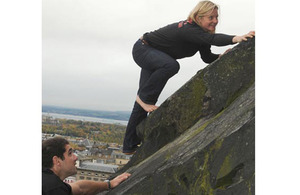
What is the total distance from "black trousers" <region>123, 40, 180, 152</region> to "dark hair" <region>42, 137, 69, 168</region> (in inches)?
82.8

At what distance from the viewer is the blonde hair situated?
20.5 feet

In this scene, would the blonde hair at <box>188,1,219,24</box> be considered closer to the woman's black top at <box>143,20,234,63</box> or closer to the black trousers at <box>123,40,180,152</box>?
the woman's black top at <box>143,20,234,63</box>

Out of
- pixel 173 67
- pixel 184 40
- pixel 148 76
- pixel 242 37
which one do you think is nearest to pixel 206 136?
pixel 242 37

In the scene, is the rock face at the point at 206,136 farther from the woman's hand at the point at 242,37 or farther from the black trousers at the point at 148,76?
the black trousers at the point at 148,76

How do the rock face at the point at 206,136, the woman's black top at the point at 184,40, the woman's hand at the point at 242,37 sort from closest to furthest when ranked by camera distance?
1. the rock face at the point at 206,136
2. the woman's hand at the point at 242,37
3. the woman's black top at the point at 184,40

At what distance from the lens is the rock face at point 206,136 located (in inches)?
171

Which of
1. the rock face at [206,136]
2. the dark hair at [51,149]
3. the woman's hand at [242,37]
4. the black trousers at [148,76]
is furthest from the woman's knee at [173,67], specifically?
the dark hair at [51,149]

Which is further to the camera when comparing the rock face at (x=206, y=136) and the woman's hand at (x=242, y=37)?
the woman's hand at (x=242, y=37)

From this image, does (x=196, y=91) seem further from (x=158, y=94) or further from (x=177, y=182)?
(x=177, y=182)

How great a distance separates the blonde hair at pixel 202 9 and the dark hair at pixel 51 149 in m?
3.07

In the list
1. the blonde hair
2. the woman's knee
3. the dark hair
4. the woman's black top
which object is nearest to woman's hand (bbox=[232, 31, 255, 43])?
the woman's black top

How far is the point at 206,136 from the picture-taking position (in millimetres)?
5098

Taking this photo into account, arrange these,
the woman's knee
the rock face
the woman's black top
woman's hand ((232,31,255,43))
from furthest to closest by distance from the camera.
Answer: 1. the woman's knee
2. the woman's black top
3. woman's hand ((232,31,255,43))
4. the rock face
